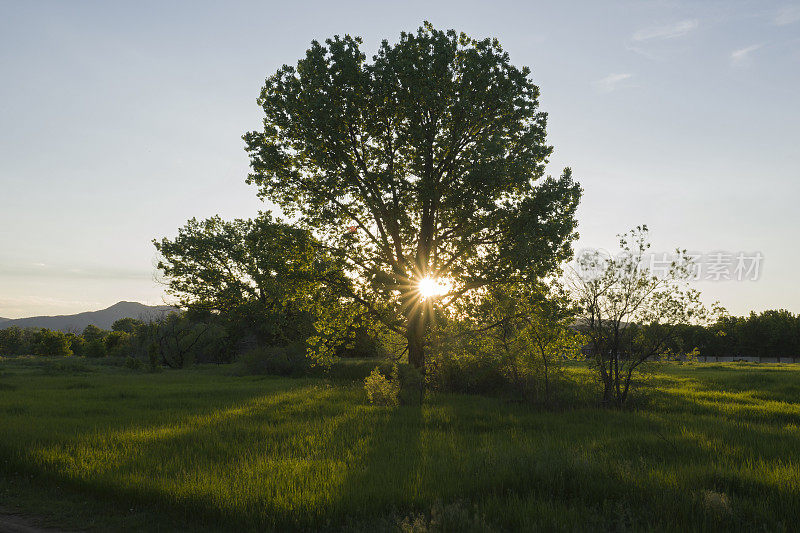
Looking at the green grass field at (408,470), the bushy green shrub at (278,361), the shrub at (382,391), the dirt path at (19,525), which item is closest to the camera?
the green grass field at (408,470)

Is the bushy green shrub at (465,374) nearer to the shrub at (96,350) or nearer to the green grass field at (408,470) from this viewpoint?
the green grass field at (408,470)

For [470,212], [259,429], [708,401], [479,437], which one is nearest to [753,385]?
[708,401]

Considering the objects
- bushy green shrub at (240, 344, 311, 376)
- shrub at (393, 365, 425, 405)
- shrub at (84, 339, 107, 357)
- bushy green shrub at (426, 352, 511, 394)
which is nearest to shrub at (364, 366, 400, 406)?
shrub at (393, 365, 425, 405)

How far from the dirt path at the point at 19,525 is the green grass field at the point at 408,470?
282 millimetres

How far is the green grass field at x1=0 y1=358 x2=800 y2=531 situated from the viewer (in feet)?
22.0

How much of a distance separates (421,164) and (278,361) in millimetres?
25812

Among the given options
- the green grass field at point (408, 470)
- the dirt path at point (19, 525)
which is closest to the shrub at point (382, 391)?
the green grass field at point (408, 470)

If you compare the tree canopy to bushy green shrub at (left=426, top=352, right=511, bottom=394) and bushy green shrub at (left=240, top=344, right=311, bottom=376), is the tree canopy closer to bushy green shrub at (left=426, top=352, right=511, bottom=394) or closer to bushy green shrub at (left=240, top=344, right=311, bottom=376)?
bushy green shrub at (left=240, top=344, right=311, bottom=376)

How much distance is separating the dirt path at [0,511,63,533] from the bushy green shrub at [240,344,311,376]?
101ft

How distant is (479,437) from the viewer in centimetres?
1183

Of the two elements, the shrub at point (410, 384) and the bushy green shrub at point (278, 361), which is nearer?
the shrub at point (410, 384)

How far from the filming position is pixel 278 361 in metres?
39.4

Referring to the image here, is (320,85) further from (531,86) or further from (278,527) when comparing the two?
(278,527)

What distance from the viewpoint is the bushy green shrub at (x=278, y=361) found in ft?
127
